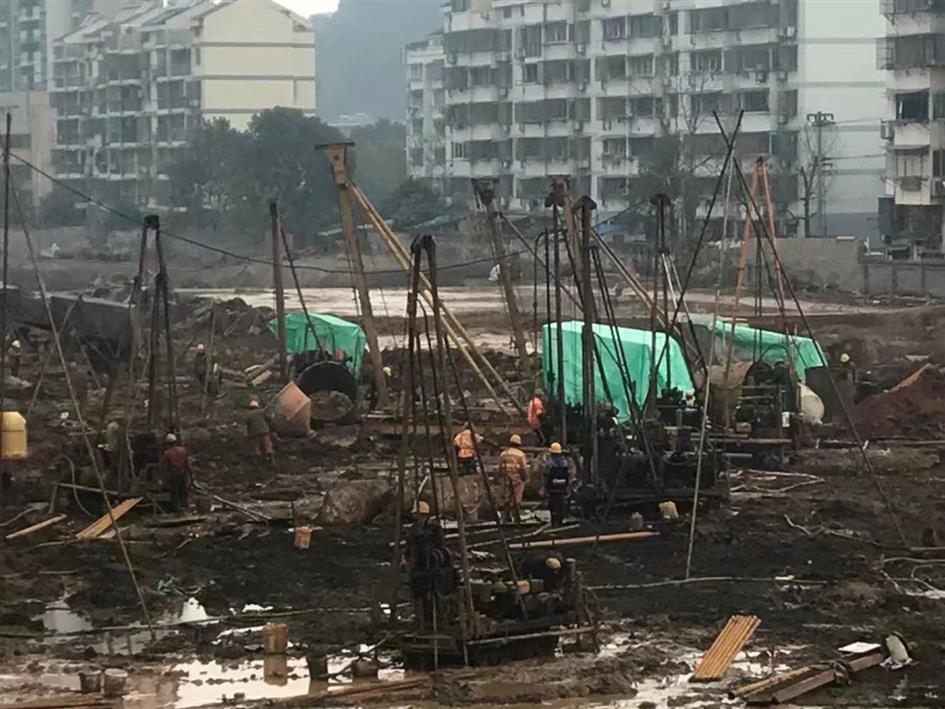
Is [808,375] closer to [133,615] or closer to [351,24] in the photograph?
[133,615]

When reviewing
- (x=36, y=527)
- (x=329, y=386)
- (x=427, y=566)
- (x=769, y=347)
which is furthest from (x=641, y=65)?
(x=427, y=566)

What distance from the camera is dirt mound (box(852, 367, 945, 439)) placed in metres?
34.4

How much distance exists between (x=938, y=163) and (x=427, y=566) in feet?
187

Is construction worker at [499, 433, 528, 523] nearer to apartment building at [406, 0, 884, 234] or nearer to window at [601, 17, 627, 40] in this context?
apartment building at [406, 0, 884, 234]

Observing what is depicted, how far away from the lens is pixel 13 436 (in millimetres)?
27219

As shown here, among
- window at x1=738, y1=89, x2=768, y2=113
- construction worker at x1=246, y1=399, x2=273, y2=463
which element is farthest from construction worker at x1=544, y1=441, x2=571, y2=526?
window at x1=738, y1=89, x2=768, y2=113

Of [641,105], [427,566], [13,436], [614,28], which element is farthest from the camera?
[614,28]

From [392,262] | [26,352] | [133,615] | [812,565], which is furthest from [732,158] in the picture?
[392,262]

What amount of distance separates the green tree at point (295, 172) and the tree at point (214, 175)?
1154 millimetres

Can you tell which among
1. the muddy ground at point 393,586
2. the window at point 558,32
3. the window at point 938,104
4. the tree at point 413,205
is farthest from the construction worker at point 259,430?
the window at point 558,32

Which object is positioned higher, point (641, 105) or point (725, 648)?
point (641, 105)

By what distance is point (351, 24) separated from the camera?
652ft

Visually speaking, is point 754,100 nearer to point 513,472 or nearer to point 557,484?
point 557,484

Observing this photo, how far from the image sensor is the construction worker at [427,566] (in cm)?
1798
